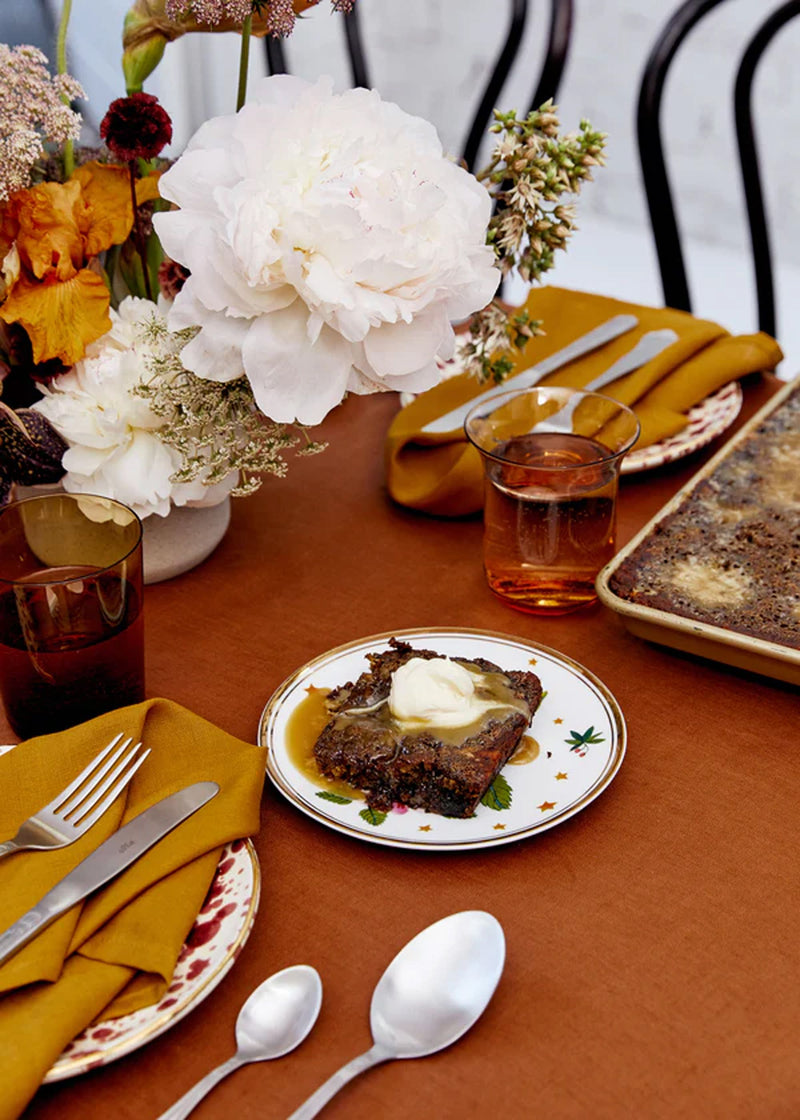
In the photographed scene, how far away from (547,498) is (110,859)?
461mm

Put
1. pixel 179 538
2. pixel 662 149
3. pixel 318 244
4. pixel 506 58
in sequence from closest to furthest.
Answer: pixel 318 244
pixel 179 538
pixel 662 149
pixel 506 58

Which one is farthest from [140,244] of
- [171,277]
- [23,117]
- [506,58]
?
[506,58]

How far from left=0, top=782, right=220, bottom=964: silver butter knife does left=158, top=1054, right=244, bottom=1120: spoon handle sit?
0.41ft

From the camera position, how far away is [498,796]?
2.54ft

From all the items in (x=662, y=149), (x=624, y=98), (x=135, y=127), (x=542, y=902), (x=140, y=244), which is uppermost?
(x=135, y=127)

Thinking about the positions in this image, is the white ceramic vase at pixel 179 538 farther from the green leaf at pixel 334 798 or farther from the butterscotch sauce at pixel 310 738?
the green leaf at pixel 334 798

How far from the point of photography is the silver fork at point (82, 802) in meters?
0.72

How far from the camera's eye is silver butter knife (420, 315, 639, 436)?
46.6 inches

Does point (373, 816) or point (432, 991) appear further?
point (373, 816)

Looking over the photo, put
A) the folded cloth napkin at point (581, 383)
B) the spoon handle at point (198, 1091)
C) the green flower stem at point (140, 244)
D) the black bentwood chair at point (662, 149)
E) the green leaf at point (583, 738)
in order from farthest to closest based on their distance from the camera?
the black bentwood chair at point (662, 149) → the folded cloth napkin at point (581, 383) → the green flower stem at point (140, 244) → the green leaf at point (583, 738) → the spoon handle at point (198, 1091)

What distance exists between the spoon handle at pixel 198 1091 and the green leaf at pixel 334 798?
0.63 feet

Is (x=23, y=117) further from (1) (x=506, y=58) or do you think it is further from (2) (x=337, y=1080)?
(1) (x=506, y=58)

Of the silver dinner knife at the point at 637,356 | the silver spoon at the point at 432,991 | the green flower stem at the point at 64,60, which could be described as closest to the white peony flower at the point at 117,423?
the green flower stem at the point at 64,60

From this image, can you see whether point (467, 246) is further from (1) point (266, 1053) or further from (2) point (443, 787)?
(1) point (266, 1053)
